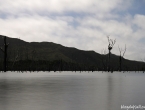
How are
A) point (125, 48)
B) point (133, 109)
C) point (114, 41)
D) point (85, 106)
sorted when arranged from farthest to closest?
point (125, 48) → point (114, 41) → point (85, 106) → point (133, 109)

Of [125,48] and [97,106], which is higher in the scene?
[125,48]

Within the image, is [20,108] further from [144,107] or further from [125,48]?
[125,48]

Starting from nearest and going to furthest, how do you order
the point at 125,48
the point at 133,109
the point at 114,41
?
the point at 133,109 → the point at 114,41 → the point at 125,48

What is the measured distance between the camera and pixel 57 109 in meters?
14.3

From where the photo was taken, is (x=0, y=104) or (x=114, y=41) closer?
(x=0, y=104)

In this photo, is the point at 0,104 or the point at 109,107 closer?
the point at 109,107

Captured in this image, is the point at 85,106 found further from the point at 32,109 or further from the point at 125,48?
the point at 125,48

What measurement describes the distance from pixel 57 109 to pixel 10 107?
279 centimetres

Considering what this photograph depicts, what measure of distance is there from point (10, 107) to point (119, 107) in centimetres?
613

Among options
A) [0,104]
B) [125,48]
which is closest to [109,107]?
[0,104]

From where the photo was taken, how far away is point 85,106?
1539 centimetres

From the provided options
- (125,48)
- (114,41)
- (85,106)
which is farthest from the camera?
(125,48)

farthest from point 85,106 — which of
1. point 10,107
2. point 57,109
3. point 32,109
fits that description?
point 10,107

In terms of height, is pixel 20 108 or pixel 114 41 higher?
pixel 114 41
